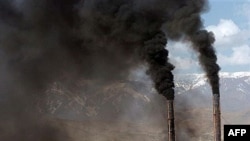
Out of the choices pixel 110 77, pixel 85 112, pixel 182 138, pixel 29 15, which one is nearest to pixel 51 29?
pixel 29 15

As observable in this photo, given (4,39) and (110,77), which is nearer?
(4,39)

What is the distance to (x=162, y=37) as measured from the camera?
2895cm

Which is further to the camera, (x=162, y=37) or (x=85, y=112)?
(x=85, y=112)

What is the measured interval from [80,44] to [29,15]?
15.1 feet

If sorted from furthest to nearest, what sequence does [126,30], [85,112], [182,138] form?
[85,112], [182,138], [126,30]

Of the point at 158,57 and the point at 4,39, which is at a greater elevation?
the point at 4,39

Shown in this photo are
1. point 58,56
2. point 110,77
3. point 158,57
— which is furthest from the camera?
point 110,77

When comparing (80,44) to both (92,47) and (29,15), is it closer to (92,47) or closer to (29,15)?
(92,47)

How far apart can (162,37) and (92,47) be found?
22.7ft

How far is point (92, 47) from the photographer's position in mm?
33969

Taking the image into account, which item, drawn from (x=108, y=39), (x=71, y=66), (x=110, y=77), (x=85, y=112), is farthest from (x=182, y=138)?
(x=85, y=112)

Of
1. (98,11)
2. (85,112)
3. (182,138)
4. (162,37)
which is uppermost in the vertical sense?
(85,112)

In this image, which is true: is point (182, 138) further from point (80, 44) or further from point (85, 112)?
point (85, 112)

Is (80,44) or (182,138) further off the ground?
(80,44)
